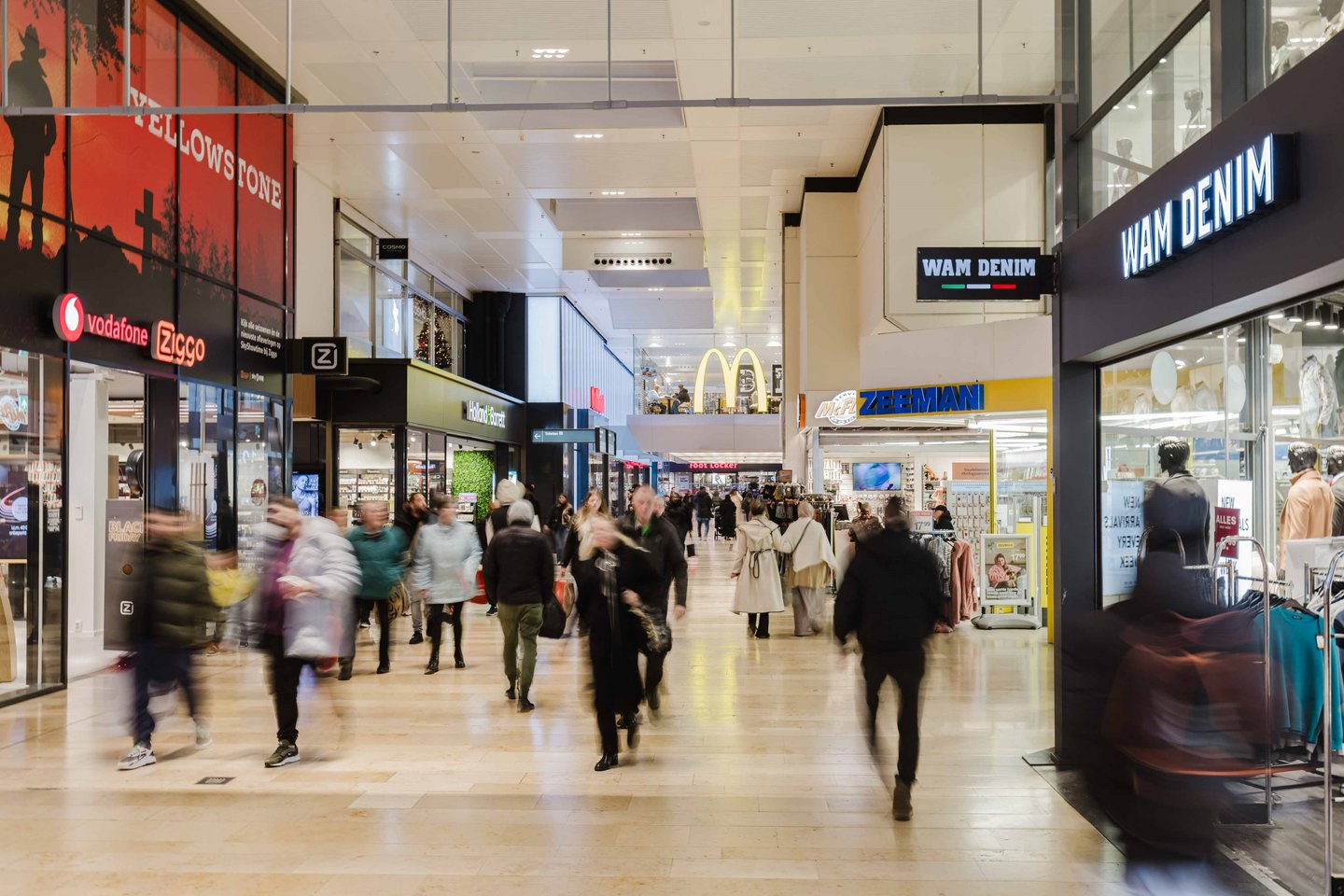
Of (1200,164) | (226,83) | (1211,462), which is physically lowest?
(1211,462)

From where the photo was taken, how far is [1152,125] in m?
5.29

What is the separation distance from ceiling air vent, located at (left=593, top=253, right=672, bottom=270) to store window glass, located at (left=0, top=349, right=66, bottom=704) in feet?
34.5

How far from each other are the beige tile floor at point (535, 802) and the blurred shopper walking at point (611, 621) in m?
0.32

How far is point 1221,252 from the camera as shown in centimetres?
424

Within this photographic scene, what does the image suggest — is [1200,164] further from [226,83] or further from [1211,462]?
[226,83]

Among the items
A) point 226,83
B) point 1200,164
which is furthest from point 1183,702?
point 226,83

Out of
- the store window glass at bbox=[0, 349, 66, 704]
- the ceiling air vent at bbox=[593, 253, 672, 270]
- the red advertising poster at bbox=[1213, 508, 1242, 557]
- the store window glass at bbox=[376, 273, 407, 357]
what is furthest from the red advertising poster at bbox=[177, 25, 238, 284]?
the red advertising poster at bbox=[1213, 508, 1242, 557]

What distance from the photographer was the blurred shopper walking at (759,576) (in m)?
11.5

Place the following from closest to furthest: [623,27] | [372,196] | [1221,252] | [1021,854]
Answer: [1221,252], [1021,854], [623,27], [372,196]

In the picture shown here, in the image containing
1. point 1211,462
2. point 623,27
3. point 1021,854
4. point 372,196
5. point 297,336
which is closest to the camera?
point 1021,854

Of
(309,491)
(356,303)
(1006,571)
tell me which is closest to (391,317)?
(356,303)

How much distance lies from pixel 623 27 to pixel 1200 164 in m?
7.30

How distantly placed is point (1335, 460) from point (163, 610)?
7.47 meters

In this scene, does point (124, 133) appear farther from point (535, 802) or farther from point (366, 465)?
point (366, 465)
